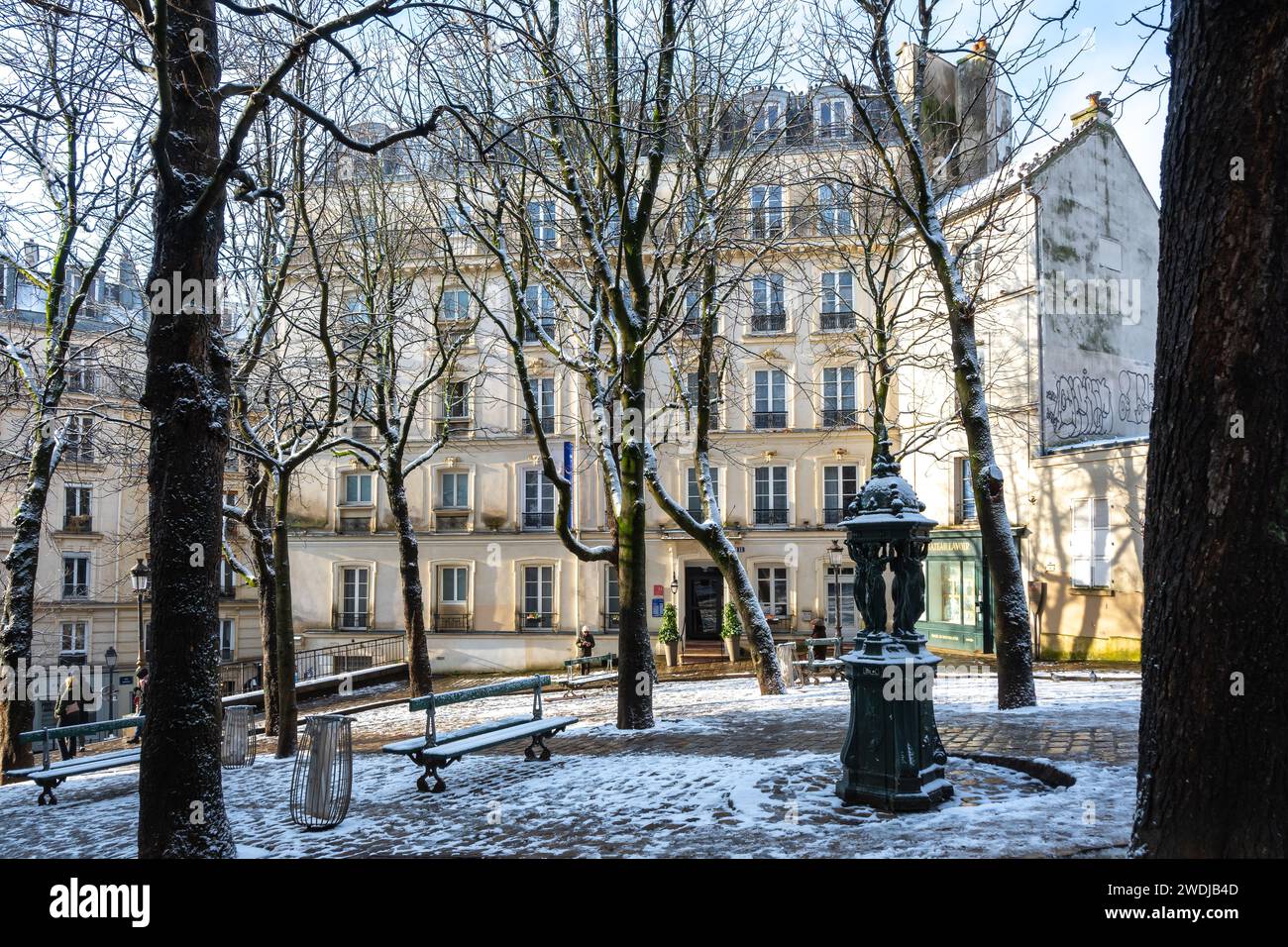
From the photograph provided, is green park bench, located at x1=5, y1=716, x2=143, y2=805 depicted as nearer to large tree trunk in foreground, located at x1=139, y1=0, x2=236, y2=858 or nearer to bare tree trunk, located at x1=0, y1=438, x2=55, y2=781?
bare tree trunk, located at x1=0, y1=438, x2=55, y2=781

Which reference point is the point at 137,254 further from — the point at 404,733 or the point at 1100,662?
the point at 1100,662

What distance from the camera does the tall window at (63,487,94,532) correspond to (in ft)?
117

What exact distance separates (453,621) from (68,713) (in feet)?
46.3

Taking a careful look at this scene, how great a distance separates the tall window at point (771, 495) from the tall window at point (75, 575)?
25699mm

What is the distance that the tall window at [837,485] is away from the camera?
3116cm

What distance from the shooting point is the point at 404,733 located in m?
15.8

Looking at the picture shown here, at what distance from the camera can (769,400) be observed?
32062 millimetres

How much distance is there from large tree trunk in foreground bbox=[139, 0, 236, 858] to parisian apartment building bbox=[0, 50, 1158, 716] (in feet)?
57.2

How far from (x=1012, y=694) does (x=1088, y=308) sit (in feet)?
51.8

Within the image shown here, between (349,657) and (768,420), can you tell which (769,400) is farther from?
(349,657)

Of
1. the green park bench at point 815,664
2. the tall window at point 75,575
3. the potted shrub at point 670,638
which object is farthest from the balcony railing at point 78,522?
the green park bench at point 815,664

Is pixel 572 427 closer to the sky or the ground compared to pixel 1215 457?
closer to the sky

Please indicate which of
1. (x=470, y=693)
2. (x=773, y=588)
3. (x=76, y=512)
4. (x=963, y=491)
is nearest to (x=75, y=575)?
(x=76, y=512)
